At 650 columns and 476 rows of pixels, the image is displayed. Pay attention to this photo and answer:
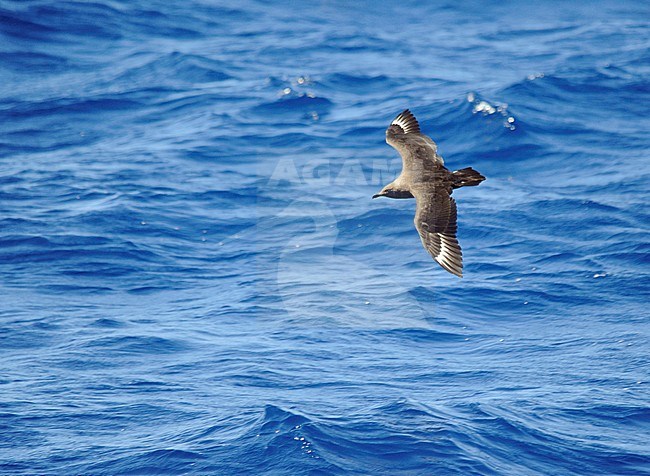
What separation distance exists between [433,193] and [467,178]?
1.90 feet

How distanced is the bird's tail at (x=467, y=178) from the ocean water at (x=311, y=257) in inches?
178

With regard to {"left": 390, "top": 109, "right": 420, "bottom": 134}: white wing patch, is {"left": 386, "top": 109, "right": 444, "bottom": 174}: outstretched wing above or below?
below

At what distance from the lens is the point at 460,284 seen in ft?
68.9

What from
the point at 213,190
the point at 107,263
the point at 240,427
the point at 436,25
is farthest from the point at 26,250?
the point at 436,25

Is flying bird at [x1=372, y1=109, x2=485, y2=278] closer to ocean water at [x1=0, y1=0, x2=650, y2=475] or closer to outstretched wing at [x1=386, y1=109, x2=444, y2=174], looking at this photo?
outstretched wing at [x1=386, y1=109, x2=444, y2=174]

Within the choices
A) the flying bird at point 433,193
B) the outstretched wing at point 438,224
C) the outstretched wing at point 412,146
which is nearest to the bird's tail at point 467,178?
the flying bird at point 433,193

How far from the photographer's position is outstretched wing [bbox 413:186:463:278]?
1363 cm

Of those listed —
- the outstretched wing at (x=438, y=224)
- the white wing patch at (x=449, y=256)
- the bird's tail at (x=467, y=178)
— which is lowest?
the white wing patch at (x=449, y=256)

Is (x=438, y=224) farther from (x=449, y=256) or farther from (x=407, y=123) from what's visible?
(x=407, y=123)

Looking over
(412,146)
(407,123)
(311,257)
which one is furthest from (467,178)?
(311,257)

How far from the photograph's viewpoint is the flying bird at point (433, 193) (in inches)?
534

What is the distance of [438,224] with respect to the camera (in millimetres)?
13820

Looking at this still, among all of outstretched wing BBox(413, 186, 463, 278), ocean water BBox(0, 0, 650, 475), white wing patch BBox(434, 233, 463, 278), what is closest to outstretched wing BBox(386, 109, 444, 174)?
outstretched wing BBox(413, 186, 463, 278)

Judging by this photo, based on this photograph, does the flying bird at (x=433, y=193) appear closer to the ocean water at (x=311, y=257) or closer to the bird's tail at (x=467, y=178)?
the bird's tail at (x=467, y=178)
